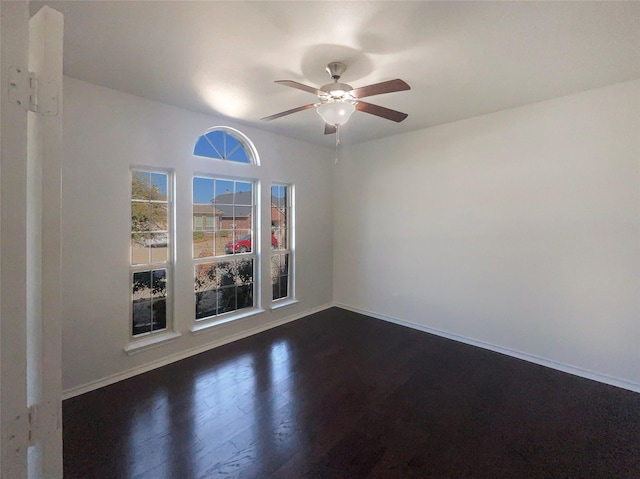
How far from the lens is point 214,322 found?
3400 mm

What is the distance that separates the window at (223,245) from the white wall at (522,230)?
179cm

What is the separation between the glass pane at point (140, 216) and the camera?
2.85m

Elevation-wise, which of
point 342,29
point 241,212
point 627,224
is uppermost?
point 342,29

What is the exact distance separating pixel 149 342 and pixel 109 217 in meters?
1.27

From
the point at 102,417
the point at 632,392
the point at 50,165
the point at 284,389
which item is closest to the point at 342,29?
the point at 50,165

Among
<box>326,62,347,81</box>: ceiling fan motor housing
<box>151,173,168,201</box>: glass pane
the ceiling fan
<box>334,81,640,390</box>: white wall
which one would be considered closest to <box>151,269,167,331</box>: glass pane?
<box>151,173,168,201</box>: glass pane

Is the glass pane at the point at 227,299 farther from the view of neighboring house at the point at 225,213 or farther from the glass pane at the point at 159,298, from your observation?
the view of neighboring house at the point at 225,213

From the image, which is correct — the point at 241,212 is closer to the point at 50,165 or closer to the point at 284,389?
the point at 284,389

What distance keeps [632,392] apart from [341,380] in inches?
98.7

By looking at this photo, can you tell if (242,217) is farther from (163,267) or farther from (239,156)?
(163,267)

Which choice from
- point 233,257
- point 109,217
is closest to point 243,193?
point 233,257

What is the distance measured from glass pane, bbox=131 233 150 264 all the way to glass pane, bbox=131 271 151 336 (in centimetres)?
13

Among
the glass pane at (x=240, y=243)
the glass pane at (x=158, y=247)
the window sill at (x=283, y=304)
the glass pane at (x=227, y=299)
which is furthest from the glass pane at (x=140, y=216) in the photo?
the window sill at (x=283, y=304)

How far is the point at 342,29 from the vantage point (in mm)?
1783
